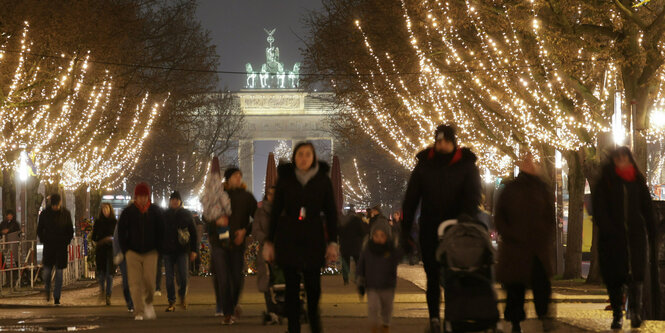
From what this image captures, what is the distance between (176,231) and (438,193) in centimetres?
751

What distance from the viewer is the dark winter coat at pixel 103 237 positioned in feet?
59.9

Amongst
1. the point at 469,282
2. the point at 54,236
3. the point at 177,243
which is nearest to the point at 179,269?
the point at 177,243

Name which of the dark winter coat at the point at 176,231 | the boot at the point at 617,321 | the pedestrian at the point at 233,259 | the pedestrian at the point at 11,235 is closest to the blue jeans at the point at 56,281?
the dark winter coat at the point at 176,231

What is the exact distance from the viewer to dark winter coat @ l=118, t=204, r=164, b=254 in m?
14.3

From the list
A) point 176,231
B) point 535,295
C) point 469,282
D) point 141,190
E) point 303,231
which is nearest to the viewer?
point 469,282

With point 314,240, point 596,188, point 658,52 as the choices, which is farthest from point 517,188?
point 658,52

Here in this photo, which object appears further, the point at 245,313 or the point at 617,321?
the point at 245,313

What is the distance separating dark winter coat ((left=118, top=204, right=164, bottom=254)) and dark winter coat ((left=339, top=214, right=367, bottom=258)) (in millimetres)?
10666

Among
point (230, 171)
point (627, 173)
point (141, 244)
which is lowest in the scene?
point (141, 244)

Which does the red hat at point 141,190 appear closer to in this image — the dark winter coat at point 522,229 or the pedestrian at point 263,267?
the pedestrian at point 263,267

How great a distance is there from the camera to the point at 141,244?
14.3 metres

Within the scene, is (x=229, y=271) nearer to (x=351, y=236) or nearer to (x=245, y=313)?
(x=245, y=313)

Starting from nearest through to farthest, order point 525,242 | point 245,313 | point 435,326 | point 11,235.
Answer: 1. point 435,326
2. point 525,242
3. point 245,313
4. point 11,235

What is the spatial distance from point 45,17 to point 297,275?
18414 millimetres
